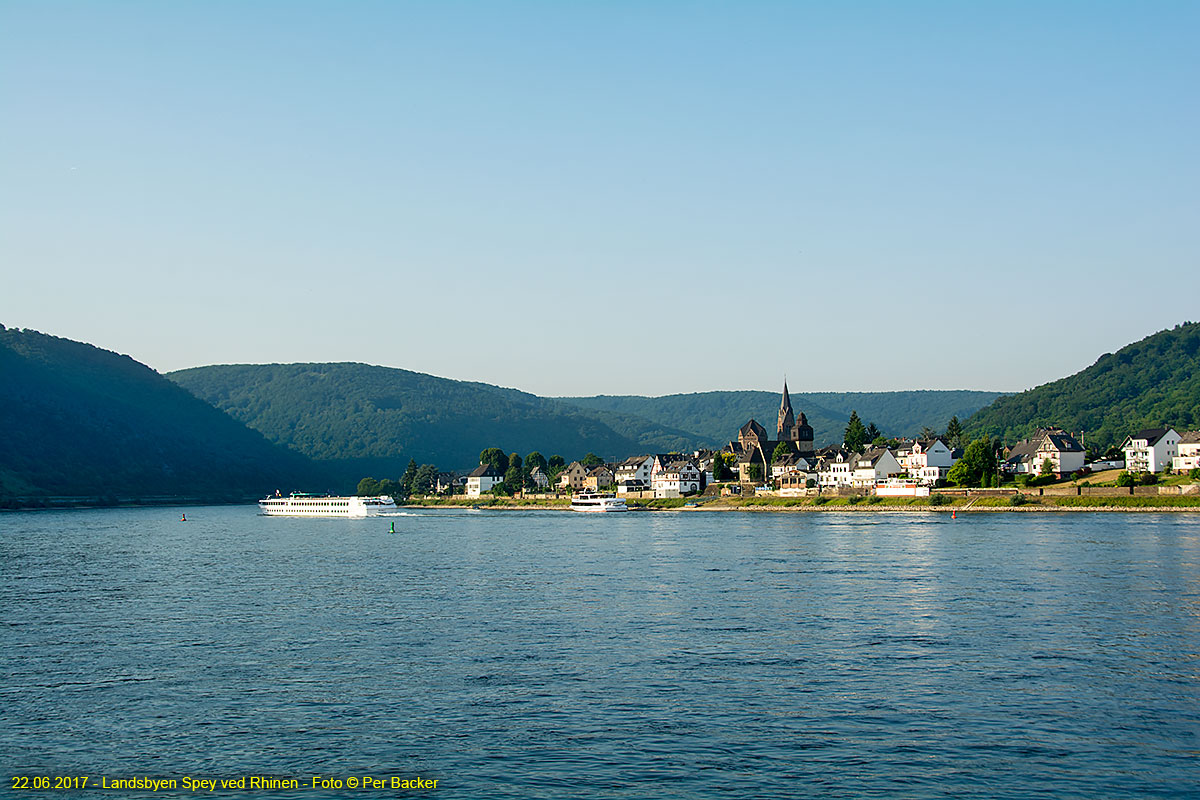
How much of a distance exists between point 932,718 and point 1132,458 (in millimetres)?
137142

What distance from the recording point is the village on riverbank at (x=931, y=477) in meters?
119

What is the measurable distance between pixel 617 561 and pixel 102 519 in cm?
10989

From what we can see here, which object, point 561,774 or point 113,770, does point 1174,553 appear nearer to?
point 561,774

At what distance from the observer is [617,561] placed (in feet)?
227

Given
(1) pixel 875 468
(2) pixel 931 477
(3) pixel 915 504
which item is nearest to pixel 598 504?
(1) pixel 875 468

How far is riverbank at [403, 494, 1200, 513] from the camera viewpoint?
110125 mm

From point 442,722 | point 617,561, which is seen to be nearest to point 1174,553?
point 617,561

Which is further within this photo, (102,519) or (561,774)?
(102,519)

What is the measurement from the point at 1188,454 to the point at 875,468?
1629 inches

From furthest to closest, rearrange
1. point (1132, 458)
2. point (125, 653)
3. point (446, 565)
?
1. point (1132, 458)
2. point (446, 565)
3. point (125, 653)

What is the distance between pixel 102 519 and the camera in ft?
495

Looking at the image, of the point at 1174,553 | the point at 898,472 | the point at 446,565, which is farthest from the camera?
the point at 898,472

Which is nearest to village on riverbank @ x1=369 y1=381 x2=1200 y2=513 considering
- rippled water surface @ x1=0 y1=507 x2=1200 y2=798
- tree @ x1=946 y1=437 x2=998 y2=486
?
tree @ x1=946 y1=437 x2=998 y2=486

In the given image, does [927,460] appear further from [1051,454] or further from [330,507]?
[330,507]
